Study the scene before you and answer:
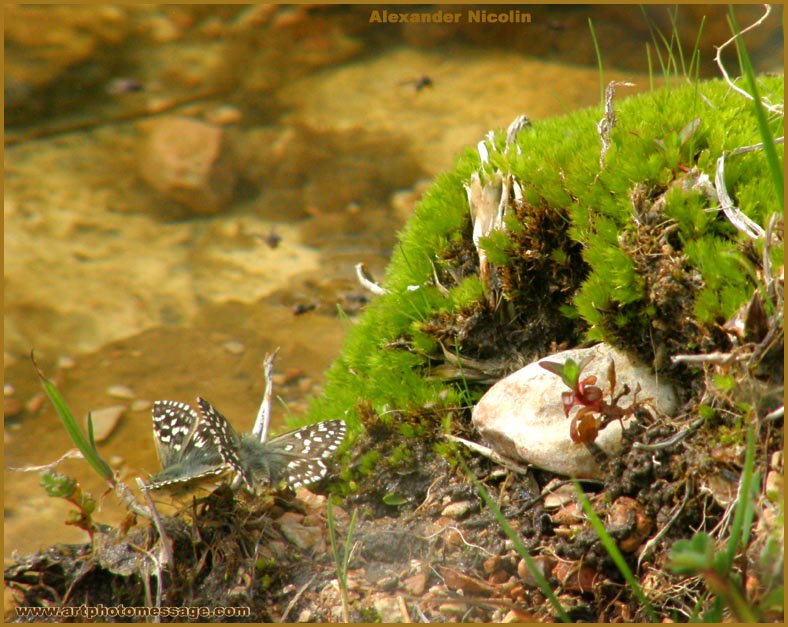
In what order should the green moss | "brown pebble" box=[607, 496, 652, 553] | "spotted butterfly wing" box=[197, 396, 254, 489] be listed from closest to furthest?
"brown pebble" box=[607, 496, 652, 553], the green moss, "spotted butterfly wing" box=[197, 396, 254, 489]

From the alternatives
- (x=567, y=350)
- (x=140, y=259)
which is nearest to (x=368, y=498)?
(x=567, y=350)

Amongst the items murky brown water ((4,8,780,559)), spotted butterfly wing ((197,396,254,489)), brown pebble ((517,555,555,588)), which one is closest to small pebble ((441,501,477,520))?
brown pebble ((517,555,555,588))

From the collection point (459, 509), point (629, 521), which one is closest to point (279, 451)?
point (459, 509)

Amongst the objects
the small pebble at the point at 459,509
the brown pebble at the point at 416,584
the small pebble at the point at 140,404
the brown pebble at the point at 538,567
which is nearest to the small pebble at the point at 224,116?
the small pebble at the point at 140,404

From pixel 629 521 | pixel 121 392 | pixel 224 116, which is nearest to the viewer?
pixel 629 521

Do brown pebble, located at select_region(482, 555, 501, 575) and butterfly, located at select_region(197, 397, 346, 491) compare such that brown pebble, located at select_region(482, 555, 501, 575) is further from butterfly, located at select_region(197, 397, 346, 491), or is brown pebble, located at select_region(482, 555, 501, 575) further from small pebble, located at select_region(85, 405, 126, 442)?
small pebble, located at select_region(85, 405, 126, 442)

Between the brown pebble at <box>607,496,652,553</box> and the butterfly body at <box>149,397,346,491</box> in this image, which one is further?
the butterfly body at <box>149,397,346,491</box>

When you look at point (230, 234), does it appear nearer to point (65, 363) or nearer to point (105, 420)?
point (65, 363)
